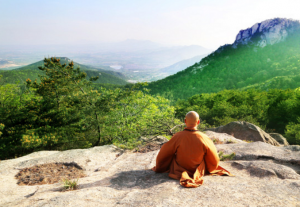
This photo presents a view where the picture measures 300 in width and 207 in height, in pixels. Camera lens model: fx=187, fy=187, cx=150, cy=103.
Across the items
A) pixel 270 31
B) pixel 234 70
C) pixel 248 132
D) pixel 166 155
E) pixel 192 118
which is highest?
pixel 270 31

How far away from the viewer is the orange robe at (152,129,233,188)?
4633 mm

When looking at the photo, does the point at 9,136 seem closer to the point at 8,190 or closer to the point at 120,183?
the point at 8,190

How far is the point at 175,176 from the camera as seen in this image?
15.3 feet

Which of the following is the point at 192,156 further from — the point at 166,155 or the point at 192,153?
the point at 166,155

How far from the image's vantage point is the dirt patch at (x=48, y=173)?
5.77 metres

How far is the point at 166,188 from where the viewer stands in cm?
405

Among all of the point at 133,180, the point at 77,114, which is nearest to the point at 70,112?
the point at 77,114

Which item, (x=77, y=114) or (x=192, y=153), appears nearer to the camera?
(x=192, y=153)

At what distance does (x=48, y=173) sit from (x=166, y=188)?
436 centimetres

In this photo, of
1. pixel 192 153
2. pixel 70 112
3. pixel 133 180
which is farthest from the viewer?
pixel 70 112

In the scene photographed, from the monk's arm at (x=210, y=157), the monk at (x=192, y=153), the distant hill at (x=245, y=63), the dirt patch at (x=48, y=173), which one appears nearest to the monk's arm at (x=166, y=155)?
the monk at (x=192, y=153)

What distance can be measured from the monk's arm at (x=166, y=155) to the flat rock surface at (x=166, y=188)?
Result: 8.6 inches

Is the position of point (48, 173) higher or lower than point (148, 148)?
lower

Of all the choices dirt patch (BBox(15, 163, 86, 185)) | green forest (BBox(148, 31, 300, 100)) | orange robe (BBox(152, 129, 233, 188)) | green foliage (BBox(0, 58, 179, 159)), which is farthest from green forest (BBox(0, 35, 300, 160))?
green forest (BBox(148, 31, 300, 100))
